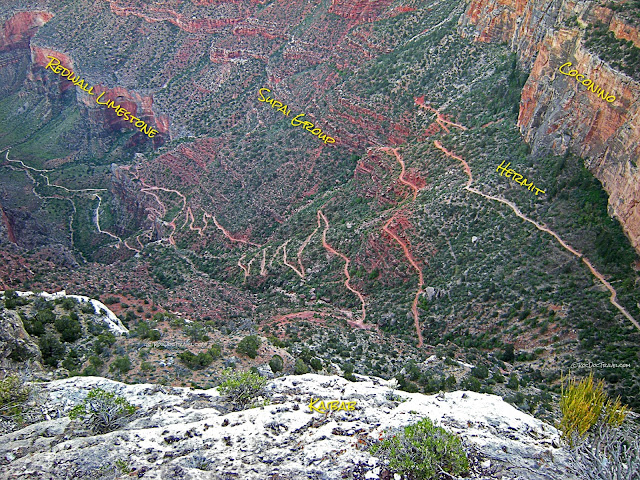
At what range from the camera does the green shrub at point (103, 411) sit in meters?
19.5

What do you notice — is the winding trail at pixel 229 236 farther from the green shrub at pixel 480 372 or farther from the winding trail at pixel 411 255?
the green shrub at pixel 480 372

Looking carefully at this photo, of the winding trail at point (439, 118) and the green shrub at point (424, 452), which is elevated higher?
the winding trail at point (439, 118)

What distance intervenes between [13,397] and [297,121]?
47.8m

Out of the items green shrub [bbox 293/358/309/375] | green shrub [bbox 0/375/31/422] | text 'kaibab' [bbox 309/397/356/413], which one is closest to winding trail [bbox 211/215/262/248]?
green shrub [bbox 293/358/309/375]

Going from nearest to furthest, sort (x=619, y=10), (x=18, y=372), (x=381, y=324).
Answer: (x=18, y=372) → (x=619, y=10) → (x=381, y=324)

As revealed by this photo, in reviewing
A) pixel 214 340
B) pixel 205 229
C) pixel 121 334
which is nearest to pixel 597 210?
pixel 214 340

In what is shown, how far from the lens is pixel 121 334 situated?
3122 centimetres

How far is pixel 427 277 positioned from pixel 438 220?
4359mm

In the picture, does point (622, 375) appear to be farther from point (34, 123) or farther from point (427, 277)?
point (34, 123)

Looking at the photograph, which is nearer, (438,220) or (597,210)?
(597,210)

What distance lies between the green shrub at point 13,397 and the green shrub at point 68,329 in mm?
7658

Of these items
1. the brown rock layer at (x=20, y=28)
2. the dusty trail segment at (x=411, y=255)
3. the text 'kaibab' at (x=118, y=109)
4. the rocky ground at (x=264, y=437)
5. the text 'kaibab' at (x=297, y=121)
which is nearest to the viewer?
the rocky ground at (x=264, y=437)

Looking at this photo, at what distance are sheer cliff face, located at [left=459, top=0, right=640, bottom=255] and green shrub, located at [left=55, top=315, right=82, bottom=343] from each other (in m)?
30.3

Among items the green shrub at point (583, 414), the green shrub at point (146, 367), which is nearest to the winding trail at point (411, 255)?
the green shrub at point (583, 414)
